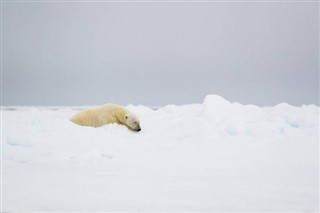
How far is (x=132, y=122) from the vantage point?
285 inches

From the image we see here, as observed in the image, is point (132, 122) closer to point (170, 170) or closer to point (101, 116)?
point (101, 116)

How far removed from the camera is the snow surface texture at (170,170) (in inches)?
89.0

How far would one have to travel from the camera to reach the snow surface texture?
2.26 meters

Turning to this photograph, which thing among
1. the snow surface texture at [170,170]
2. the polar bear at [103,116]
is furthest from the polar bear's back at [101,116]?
the snow surface texture at [170,170]

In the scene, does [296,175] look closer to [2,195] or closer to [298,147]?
[298,147]

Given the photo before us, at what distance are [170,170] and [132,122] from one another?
411 centimetres

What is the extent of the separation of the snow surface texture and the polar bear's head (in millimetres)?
1435

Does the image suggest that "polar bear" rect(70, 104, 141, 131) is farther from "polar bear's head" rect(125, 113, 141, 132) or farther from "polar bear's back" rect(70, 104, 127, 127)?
"polar bear's head" rect(125, 113, 141, 132)

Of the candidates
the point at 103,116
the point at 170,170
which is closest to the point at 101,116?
the point at 103,116

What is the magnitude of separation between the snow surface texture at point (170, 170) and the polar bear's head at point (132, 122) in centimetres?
143

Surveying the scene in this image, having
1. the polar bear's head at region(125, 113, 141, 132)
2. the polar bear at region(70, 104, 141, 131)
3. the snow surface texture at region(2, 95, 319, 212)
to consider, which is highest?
the polar bear at region(70, 104, 141, 131)

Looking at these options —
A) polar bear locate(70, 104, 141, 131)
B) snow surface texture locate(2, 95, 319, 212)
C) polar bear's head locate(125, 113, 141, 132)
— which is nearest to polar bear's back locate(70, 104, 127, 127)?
polar bear locate(70, 104, 141, 131)

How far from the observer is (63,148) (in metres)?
4.19

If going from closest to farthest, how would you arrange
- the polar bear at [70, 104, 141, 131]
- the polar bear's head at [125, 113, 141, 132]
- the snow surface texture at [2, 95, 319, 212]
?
the snow surface texture at [2, 95, 319, 212], the polar bear's head at [125, 113, 141, 132], the polar bear at [70, 104, 141, 131]
